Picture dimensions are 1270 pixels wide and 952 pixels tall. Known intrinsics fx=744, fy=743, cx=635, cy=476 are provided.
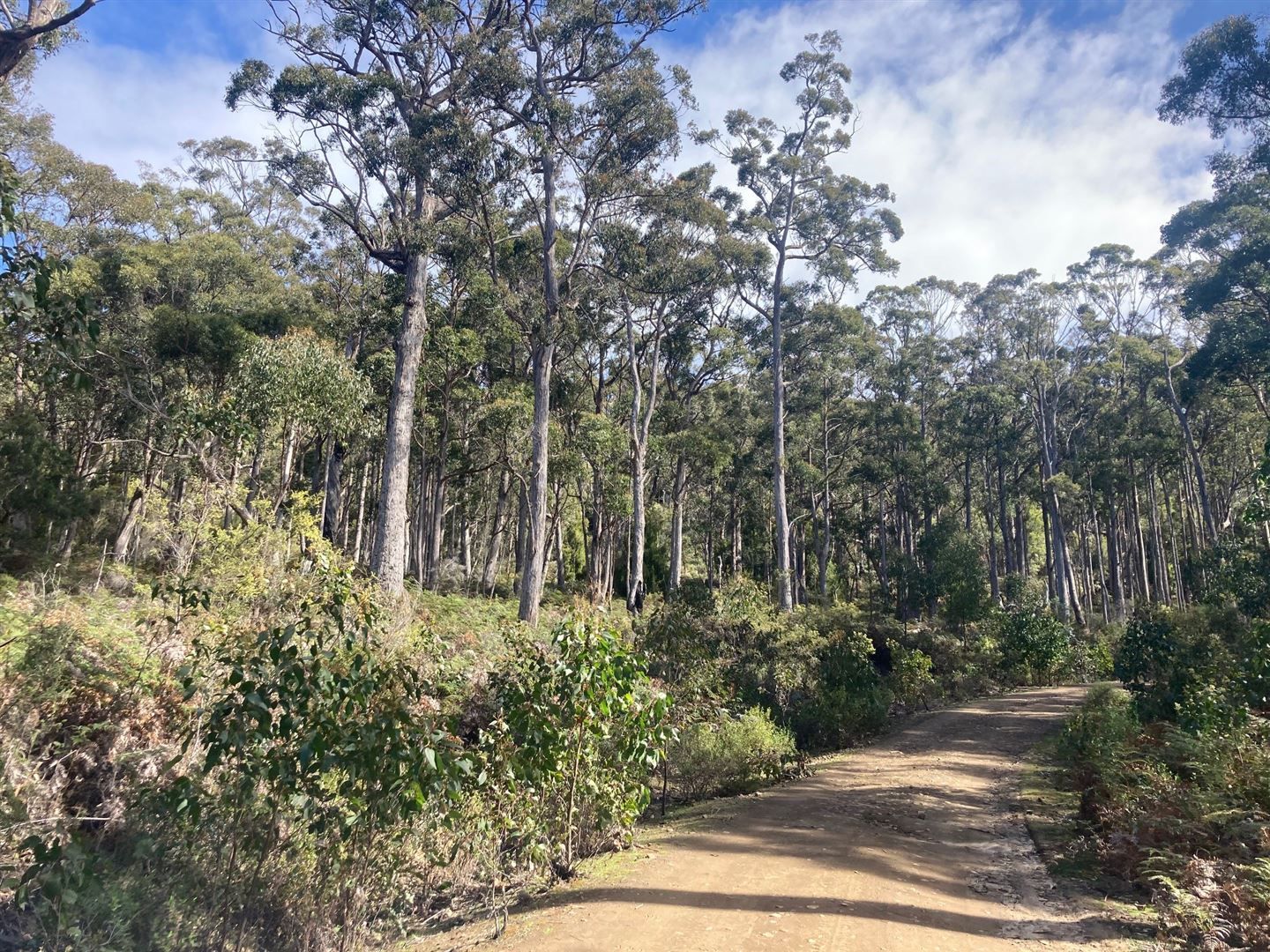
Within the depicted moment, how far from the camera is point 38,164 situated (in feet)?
74.1

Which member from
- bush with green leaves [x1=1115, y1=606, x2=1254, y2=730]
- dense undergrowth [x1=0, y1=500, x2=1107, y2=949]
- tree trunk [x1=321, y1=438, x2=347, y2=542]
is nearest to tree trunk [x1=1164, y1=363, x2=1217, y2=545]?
bush with green leaves [x1=1115, y1=606, x2=1254, y2=730]

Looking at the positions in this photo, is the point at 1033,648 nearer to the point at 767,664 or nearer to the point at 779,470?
the point at 779,470

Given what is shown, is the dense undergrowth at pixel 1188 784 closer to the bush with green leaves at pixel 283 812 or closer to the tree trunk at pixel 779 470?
the bush with green leaves at pixel 283 812

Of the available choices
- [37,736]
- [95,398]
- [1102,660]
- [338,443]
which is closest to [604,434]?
[338,443]

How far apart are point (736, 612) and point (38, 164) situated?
24909mm

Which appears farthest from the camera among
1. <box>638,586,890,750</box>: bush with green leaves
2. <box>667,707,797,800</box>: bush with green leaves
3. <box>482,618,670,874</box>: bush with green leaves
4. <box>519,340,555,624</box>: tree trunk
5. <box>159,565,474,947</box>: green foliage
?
<box>519,340,555,624</box>: tree trunk

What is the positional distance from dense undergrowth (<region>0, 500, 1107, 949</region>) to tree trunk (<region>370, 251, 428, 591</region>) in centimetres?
579

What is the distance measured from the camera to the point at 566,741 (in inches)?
210

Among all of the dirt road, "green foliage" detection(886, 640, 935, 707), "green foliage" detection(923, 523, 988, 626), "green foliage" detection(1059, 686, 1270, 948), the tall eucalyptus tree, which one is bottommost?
the dirt road

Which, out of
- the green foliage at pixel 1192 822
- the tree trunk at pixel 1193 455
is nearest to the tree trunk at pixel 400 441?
the green foliage at pixel 1192 822

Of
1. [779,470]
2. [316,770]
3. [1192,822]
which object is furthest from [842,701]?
[779,470]

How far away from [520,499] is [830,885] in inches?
914

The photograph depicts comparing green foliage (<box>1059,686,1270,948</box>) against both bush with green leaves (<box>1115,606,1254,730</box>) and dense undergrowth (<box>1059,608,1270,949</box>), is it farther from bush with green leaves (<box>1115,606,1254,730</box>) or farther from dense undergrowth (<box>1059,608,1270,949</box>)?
bush with green leaves (<box>1115,606,1254,730</box>)

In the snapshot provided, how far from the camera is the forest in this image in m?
4.41
